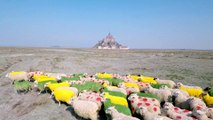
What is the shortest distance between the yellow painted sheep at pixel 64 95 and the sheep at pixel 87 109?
1257 millimetres

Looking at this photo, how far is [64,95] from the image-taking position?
8898 millimetres

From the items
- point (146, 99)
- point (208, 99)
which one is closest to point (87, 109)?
point (146, 99)

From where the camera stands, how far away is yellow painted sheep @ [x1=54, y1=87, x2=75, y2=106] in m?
8.84

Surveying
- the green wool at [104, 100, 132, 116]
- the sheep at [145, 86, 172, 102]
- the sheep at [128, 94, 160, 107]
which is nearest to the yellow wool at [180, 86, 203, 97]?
the sheep at [145, 86, 172, 102]

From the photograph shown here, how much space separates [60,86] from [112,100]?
334 centimetres

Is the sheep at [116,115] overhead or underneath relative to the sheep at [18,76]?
overhead

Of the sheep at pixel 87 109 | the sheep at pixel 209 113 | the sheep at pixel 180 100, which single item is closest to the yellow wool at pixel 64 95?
the sheep at pixel 87 109

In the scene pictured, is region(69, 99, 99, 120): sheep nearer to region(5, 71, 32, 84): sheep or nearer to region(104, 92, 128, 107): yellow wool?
region(104, 92, 128, 107): yellow wool

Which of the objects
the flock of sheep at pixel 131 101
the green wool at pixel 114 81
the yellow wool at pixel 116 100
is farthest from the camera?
the green wool at pixel 114 81

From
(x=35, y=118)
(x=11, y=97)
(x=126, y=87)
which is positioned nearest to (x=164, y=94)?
(x=126, y=87)

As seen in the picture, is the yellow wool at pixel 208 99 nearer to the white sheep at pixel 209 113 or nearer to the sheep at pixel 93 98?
the white sheep at pixel 209 113

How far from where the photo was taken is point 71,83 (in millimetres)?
10906

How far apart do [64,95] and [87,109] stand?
6.59ft

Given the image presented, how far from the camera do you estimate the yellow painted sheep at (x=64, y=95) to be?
348 inches
